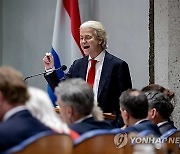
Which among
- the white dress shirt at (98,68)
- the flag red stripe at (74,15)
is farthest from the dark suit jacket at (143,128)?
the flag red stripe at (74,15)

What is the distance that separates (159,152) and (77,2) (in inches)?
132

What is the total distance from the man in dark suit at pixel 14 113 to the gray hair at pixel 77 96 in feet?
1.53

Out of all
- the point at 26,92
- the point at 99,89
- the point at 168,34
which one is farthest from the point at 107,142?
the point at 168,34

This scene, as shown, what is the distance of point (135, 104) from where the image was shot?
12.1ft

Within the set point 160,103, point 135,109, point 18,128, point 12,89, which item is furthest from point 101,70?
point 18,128

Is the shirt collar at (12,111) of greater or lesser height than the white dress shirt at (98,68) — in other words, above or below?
above

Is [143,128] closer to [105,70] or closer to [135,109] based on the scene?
[135,109]

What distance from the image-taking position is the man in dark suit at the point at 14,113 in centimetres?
251

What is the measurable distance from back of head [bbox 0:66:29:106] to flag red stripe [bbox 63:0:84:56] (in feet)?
11.7

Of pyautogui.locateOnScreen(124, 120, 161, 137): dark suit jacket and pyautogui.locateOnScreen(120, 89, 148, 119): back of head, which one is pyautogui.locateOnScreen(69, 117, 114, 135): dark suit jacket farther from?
pyautogui.locateOnScreen(120, 89, 148, 119): back of head

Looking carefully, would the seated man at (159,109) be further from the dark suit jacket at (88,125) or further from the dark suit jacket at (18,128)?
the dark suit jacket at (18,128)

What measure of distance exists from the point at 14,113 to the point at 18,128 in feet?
0.40

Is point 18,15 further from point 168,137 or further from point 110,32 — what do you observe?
point 168,137

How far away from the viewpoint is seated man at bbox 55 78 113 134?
314 centimetres
